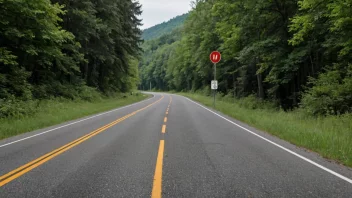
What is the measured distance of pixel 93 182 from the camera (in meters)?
5.15

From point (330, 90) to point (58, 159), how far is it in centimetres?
1381

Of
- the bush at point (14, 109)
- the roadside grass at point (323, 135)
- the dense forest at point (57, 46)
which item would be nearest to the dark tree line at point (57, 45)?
the dense forest at point (57, 46)

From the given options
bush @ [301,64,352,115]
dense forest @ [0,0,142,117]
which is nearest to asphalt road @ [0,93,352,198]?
bush @ [301,64,352,115]

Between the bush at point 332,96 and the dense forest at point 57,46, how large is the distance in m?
16.0

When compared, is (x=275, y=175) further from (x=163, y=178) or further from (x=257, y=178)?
(x=163, y=178)

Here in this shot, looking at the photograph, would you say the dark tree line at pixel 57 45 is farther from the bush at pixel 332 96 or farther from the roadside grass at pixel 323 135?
the bush at pixel 332 96

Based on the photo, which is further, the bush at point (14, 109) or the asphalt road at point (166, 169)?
the bush at point (14, 109)

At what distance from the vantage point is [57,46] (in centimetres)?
2453

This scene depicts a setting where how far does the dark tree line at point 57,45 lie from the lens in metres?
17.7

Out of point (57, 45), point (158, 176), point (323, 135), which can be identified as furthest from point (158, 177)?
point (57, 45)

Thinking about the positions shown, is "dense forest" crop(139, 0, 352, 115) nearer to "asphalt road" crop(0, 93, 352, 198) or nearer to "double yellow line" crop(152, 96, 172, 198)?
"asphalt road" crop(0, 93, 352, 198)

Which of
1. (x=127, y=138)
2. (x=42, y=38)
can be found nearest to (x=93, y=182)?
(x=127, y=138)

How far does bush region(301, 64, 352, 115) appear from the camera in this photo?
14.2 meters

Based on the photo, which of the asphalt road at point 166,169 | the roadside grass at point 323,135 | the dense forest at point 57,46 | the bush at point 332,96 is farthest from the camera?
the dense forest at point 57,46
